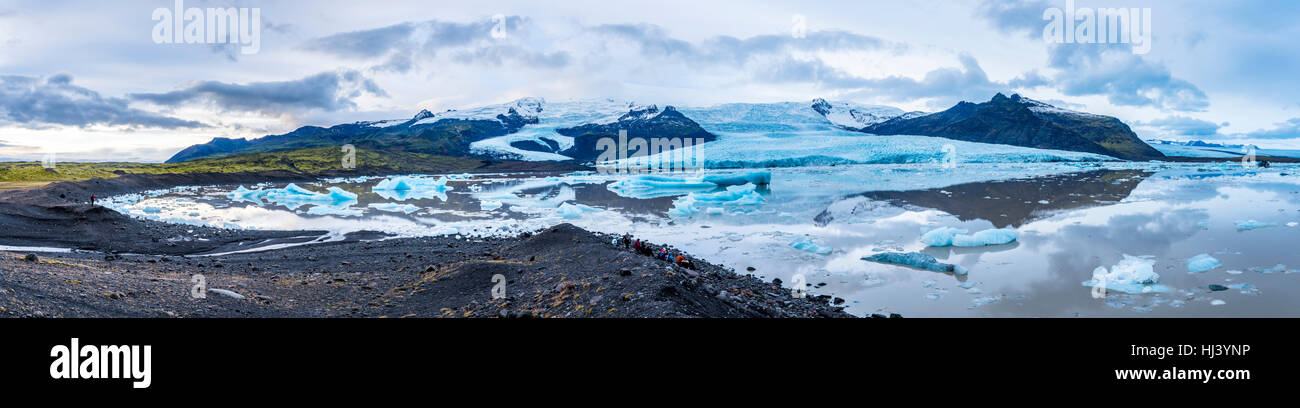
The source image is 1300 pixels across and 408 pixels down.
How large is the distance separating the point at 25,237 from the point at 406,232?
368 inches

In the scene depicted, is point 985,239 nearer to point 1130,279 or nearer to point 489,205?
point 1130,279

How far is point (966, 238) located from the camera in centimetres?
1245

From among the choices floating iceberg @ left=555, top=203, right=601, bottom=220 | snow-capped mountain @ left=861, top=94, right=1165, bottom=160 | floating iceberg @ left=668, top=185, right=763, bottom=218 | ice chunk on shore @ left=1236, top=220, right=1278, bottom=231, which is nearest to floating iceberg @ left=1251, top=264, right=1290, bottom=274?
ice chunk on shore @ left=1236, top=220, right=1278, bottom=231

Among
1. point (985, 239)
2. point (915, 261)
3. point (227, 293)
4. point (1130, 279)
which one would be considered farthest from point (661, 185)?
point (227, 293)

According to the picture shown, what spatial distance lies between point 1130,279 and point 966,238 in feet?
12.9

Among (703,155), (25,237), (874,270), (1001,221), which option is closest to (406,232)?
(25,237)

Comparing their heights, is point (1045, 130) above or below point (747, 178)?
above

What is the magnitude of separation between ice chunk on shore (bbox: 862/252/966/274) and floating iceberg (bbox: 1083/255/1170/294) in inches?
72.0

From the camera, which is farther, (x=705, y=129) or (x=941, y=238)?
(x=705, y=129)

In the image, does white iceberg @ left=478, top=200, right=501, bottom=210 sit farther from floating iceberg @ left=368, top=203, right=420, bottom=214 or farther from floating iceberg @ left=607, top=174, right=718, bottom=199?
floating iceberg @ left=607, top=174, right=718, bottom=199

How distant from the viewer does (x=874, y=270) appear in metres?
10.3

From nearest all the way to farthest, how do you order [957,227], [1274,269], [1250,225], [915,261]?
[1274,269]
[915,261]
[1250,225]
[957,227]

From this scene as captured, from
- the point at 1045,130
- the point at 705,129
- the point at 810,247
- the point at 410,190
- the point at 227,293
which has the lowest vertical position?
the point at 227,293

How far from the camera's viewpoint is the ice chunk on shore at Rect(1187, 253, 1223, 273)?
9359 mm
